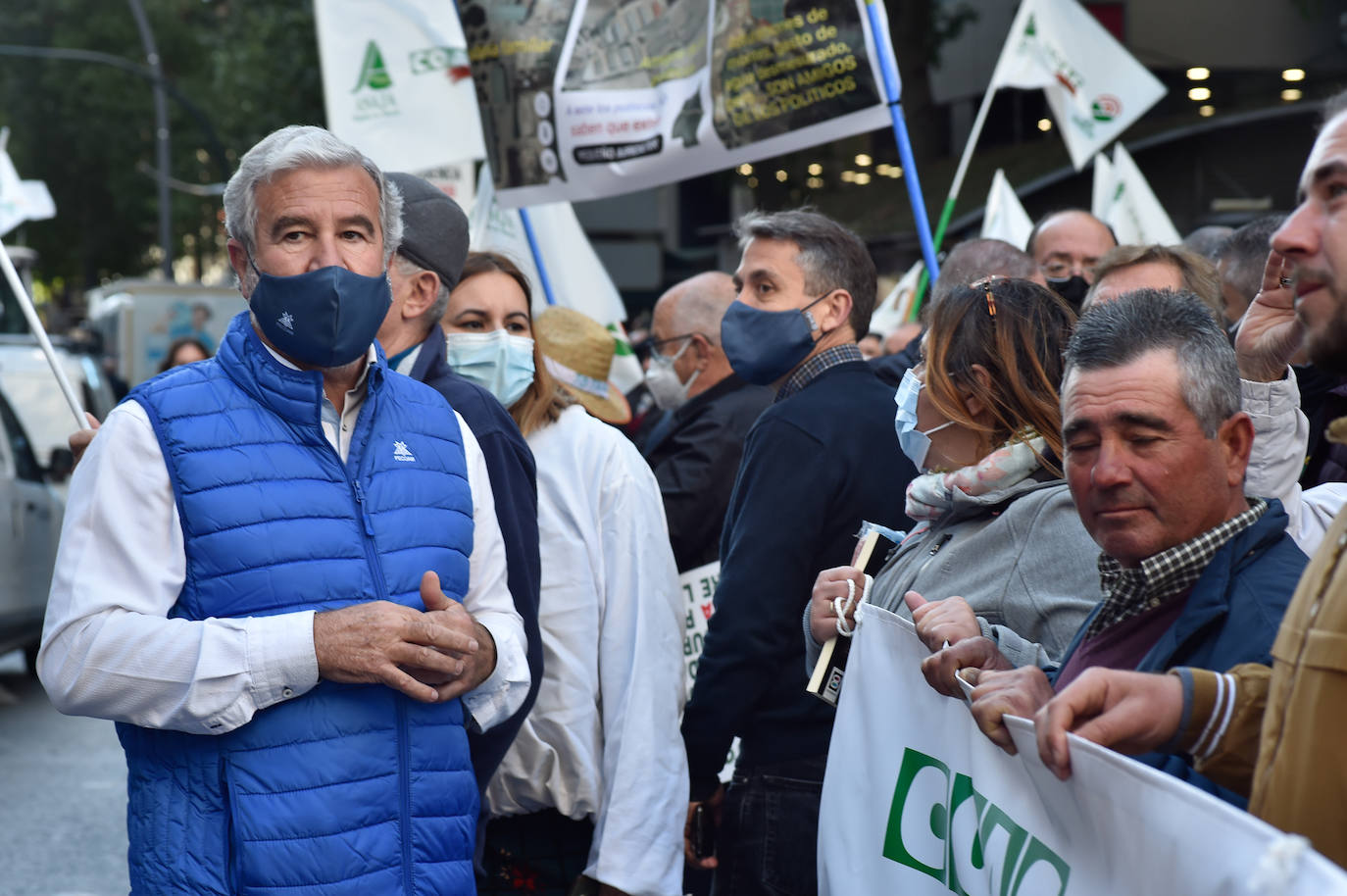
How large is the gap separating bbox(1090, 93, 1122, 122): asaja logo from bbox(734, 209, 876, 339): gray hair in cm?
485

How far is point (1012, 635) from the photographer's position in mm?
2658

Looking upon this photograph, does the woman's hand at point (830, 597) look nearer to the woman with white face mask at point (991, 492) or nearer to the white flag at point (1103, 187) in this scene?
the woman with white face mask at point (991, 492)

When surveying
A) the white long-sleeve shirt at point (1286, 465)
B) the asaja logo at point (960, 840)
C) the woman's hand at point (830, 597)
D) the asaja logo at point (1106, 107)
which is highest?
the asaja logo at point (1106, 107)

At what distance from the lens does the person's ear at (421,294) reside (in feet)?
12.3

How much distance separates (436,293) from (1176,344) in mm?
2031

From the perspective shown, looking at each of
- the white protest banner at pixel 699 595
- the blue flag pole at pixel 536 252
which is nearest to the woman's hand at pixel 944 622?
the white protest banner at pixel 699 595

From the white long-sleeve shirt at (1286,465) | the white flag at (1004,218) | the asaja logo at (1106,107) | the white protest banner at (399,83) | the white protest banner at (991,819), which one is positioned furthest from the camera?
the white flag at (1004,218)

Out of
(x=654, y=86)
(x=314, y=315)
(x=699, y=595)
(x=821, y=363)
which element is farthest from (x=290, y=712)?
(x=654, y=86)

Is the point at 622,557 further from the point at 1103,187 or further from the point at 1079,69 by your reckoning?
the point at 1103,187

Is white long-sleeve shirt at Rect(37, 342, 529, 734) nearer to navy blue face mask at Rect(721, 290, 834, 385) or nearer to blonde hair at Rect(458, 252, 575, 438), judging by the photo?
blonde hair at Rect(458, 252, 575, 438)

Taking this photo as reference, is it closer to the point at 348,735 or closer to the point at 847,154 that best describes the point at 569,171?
the point at 348,735

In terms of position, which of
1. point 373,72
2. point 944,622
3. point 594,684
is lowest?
point 594,684

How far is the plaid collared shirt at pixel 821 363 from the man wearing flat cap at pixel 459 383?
2.89ft

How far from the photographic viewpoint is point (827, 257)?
424cm
